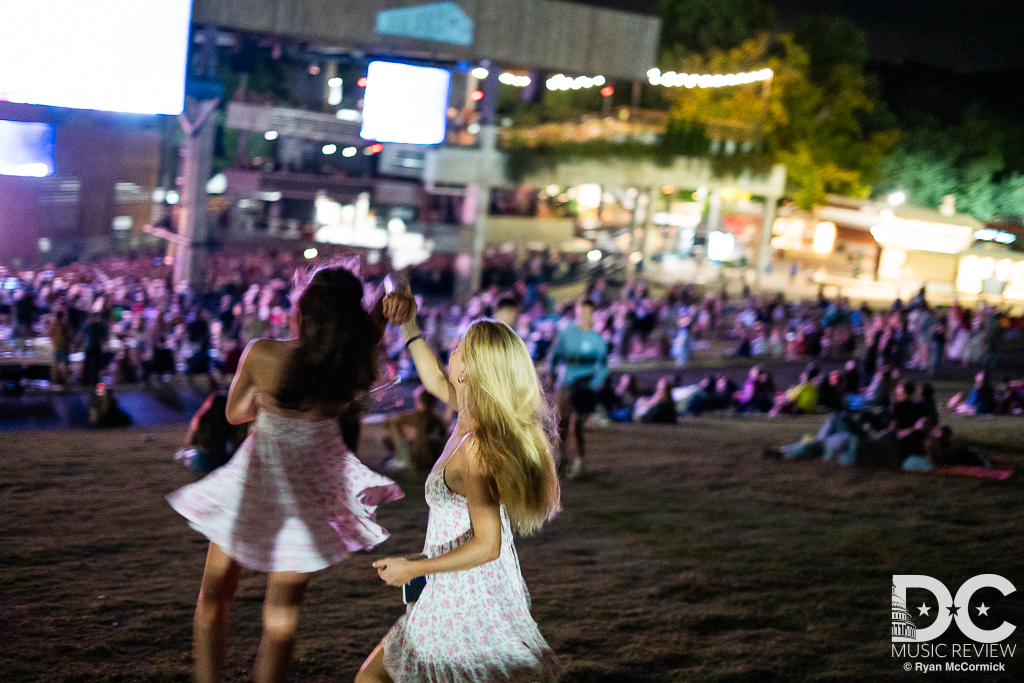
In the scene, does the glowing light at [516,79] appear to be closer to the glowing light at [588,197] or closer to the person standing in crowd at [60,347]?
the person standing in crowd at [60,347]

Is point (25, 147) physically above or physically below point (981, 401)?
above

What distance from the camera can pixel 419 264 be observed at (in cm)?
2488

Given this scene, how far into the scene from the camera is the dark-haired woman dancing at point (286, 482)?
2.59m

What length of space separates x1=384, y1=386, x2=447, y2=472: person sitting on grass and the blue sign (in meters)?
13.8

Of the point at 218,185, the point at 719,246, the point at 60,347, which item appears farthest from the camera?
the point at 218,185

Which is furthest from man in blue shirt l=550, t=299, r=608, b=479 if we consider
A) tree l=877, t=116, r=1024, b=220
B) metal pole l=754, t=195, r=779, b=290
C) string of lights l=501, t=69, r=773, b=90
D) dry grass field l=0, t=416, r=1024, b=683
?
metal pole l=754, t=195, r=779, b=290

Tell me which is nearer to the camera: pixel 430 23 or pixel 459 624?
pixel 459 624

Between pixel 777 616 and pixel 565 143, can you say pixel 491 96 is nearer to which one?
pixel 565 143

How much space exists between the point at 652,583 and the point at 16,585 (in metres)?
2.97

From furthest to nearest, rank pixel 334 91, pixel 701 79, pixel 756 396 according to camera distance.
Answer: pixel 334 91, pixel 701 79, pixel 756 396

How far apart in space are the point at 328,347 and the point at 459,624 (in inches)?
34.5

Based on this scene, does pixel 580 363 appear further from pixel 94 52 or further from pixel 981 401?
pixel 981 401

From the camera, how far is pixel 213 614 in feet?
8.84

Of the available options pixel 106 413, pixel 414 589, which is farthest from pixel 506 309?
pixel 106 413
